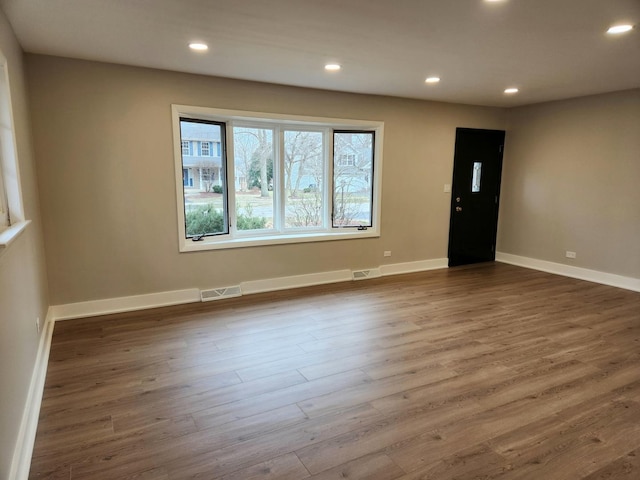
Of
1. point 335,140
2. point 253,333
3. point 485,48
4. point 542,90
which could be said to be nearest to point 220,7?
point 485,48

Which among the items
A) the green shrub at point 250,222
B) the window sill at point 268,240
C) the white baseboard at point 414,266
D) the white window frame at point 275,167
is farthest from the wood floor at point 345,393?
the white baseboard at point 414,266

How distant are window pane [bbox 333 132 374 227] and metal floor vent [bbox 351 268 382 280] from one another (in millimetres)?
647

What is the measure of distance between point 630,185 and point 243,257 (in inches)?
192

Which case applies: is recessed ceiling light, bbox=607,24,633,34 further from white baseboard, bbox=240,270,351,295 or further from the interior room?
white baseboard, bbox=240,270,351,295

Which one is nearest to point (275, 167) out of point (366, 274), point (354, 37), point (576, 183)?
point (366, 274)

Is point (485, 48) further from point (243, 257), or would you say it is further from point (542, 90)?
point (243, 257)

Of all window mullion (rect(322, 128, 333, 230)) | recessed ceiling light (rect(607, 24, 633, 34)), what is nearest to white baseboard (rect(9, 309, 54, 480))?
window mullion (rect(322, 128, 333, 230))

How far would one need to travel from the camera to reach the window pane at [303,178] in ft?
16.4

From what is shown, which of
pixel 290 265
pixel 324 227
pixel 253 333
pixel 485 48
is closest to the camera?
pixel 485 48

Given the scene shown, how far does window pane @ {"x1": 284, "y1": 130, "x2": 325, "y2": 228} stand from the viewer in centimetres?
499

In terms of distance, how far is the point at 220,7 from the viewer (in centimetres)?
241

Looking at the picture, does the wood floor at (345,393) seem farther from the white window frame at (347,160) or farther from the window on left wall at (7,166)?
the white window frame at (347,160)

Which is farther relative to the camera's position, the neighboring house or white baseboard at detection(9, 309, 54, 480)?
the neighboring house

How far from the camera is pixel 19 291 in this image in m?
2.29
